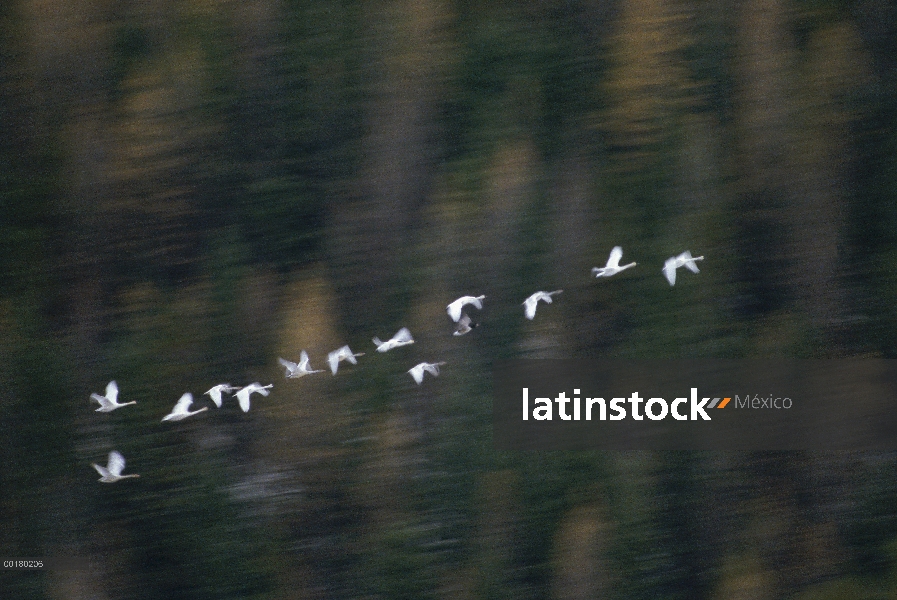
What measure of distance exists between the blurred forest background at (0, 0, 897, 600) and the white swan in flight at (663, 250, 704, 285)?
3 centimetres

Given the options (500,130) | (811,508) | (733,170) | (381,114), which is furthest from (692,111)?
(811,508)

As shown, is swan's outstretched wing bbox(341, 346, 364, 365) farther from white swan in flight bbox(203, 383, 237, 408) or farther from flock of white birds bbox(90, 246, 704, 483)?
white swan in flight bbox(203, 383, 237, 408)

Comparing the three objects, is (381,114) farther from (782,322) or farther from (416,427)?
(782,322)

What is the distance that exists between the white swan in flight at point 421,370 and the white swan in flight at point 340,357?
16 centimetres

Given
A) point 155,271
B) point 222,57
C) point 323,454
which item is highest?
point 222,57

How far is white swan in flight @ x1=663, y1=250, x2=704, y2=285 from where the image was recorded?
8.14 ft

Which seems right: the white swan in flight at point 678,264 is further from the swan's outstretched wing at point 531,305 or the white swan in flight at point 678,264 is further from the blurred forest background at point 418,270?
the swan's outstretched wing at point 531,305

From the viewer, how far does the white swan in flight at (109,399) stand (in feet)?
8.03

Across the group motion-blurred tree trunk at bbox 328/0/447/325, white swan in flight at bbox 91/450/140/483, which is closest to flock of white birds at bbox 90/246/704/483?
white swan in flight at bbox 91/450/140/483

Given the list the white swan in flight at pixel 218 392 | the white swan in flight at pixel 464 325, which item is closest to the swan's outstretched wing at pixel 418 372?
the white swan in flight at pixel 464 325

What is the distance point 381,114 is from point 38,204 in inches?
39.7

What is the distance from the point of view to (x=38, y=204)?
8.37ft

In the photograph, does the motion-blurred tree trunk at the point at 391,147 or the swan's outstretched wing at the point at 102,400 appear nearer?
the swan's outstretched wing at the point at 102,400

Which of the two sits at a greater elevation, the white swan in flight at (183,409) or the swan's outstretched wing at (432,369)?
the swan's outstretched wing at (432,369)
